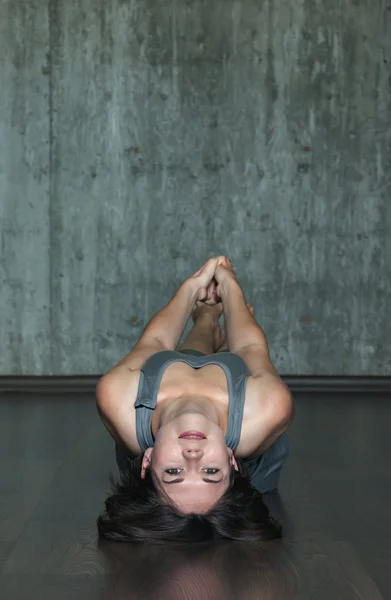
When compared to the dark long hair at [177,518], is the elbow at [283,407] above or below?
above

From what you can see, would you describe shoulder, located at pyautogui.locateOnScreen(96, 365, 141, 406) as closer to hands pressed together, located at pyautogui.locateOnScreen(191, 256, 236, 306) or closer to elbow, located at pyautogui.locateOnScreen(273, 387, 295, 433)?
elbow, located at pyautogui.locateOnScreen(273, 387, 295, 433)

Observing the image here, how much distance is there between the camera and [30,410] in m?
4.38

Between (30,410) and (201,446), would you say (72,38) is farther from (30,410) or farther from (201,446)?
(201,446)

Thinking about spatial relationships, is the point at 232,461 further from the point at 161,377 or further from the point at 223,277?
the point at 223,277

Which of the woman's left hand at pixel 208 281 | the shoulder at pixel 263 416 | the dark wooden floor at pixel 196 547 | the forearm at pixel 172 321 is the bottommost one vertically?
the dark wooden floor at pixel 196 547

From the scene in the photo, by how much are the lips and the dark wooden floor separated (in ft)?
0.95

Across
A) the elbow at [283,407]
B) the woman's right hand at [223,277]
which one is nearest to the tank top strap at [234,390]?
the elbow at [283,407]

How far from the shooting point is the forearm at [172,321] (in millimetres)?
2996

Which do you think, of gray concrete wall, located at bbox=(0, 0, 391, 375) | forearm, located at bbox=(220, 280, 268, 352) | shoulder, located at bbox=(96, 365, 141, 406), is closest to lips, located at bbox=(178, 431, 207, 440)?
shoulder, located at bbox=(96, 365, 141, 406)

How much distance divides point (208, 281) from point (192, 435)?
1.21 m

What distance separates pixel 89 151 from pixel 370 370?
2.12 m

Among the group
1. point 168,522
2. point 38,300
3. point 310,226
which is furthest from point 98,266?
point 168,522

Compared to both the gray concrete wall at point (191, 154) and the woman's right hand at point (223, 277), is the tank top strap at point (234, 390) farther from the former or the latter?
the gray concrete wall at point (191, 154)

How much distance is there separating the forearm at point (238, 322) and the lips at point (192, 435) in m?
0.72
